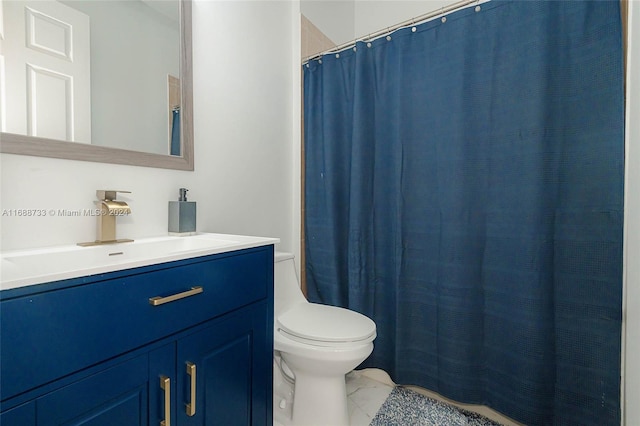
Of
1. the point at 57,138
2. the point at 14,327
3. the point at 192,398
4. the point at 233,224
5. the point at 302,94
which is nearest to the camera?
the point at 14,327

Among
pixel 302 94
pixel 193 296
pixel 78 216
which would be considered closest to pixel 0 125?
pixel 78 216

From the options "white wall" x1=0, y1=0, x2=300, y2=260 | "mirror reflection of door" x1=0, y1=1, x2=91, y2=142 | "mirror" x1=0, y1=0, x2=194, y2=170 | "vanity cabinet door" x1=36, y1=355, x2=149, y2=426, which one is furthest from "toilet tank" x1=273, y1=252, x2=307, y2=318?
"mirror reflection of door" x1=0, y1=1, x2=91, y2=142

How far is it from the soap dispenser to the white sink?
0.13 feet

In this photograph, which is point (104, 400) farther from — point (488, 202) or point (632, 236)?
point (632, 236)

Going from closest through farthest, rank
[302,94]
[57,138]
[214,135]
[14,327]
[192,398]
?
[14,327], [192,398], [57,138], [214,135], [302,94]

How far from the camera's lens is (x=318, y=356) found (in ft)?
3.80

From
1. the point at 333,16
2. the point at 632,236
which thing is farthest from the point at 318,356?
the point at 333,16

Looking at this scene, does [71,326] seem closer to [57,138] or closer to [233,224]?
[57,138]

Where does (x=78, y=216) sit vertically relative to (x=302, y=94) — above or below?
below

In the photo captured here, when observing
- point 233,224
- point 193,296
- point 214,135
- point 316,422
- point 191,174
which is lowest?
point 316,422

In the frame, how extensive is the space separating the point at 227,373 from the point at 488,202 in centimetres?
123

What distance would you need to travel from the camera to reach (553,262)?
47.8 inches

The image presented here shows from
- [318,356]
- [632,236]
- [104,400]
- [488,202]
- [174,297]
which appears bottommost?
[318,356]

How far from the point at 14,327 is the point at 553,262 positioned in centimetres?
162
